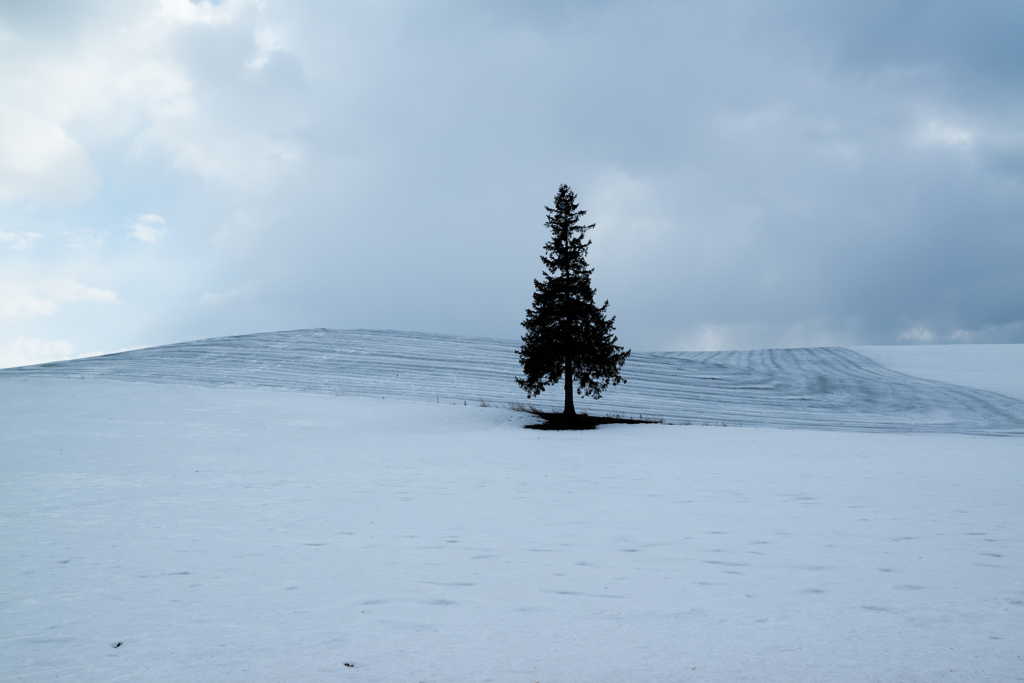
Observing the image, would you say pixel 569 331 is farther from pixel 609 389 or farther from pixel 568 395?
pixel 609 389

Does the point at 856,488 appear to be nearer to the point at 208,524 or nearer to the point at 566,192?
the point at 208,524

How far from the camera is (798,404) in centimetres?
2442

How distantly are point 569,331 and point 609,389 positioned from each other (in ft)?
23.1

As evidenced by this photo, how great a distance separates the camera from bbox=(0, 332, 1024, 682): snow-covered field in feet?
13.1

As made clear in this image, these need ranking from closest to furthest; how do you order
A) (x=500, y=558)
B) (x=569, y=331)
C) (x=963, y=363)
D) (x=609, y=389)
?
(x=500, y=558), (x=569, y=331), (x=609, y=389), (x=963, y=363)

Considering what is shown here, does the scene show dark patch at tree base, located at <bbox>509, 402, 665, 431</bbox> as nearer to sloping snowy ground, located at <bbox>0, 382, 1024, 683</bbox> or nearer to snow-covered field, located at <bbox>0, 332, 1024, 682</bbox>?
snow-covered field, located at <bbox>0, 332, 1024, 682</bbox>

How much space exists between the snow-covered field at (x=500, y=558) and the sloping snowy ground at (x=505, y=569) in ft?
0.09

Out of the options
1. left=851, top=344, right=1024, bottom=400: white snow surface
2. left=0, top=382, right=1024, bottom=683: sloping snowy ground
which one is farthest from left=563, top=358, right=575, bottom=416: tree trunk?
left=851, top=344, right=1024, bottom=400: white snow surface

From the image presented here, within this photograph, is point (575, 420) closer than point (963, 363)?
Yes

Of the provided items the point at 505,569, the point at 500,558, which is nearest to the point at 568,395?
the point at 500,558

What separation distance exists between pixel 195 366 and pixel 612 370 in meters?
19.9

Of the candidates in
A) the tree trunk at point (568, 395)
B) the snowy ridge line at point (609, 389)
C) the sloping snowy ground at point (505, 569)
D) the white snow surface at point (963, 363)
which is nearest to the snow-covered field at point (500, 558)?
the sloping snowy ground at point (505, 569)

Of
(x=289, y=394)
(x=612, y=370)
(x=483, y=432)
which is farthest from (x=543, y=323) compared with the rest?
(x=289, y=394)

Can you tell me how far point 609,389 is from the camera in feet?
87.8
